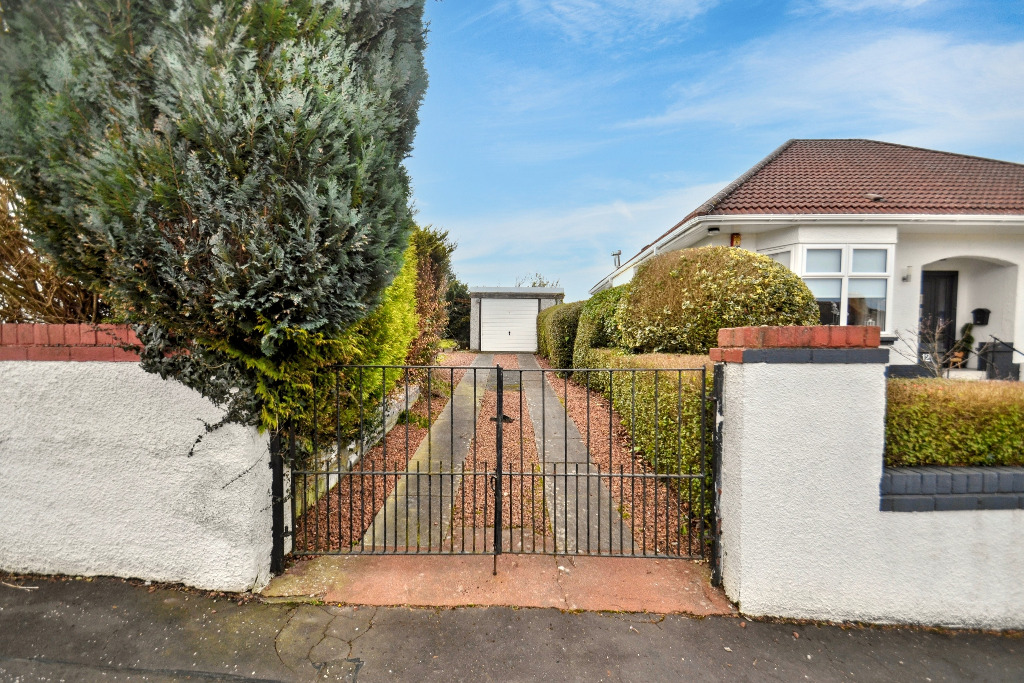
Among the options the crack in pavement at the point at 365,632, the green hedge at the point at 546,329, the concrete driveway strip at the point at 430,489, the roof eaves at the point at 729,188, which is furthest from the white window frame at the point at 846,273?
the crack in pavement at the point at 365,632

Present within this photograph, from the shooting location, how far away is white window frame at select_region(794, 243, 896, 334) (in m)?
8.74

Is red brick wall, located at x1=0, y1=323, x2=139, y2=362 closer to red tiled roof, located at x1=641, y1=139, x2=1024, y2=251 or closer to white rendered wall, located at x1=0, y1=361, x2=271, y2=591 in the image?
white rendered wall, located at x1=0, y1=361, x2=271, y2=591

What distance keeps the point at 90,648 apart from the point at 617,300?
26.3 feet

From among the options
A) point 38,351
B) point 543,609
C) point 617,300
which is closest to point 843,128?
point 617,300

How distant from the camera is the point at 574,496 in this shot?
172 inches

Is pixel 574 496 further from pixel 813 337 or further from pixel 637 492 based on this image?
pixel 813 337

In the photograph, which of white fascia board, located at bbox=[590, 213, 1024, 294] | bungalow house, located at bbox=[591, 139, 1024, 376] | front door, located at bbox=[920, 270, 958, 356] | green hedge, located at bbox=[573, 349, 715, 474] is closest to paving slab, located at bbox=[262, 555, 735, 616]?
green hedge, located at bbox=[573, 349, 715, 474]

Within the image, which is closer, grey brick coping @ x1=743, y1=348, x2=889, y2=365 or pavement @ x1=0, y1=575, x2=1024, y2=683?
pavement @ x1=0, y1=575, x2=1024, y2=683

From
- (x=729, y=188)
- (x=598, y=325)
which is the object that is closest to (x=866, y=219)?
(x=729, y=188)

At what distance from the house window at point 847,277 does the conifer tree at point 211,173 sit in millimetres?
9395

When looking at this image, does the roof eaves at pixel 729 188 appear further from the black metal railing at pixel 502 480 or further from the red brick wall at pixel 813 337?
the red brick wall at pixel 813 337

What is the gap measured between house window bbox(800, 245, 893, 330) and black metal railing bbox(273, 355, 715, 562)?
5568mm

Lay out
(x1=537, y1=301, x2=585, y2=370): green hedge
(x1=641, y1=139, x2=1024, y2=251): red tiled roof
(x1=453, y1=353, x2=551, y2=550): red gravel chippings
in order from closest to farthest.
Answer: (x1=453, y1=353, x2=551, y2=550): red gravel chippings < (x1=641, y1=139, x2=1024, y2=251): red tiled roof < (x1=537, y1=301, x2=585, y2=370): green hedge

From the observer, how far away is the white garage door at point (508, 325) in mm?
19938
